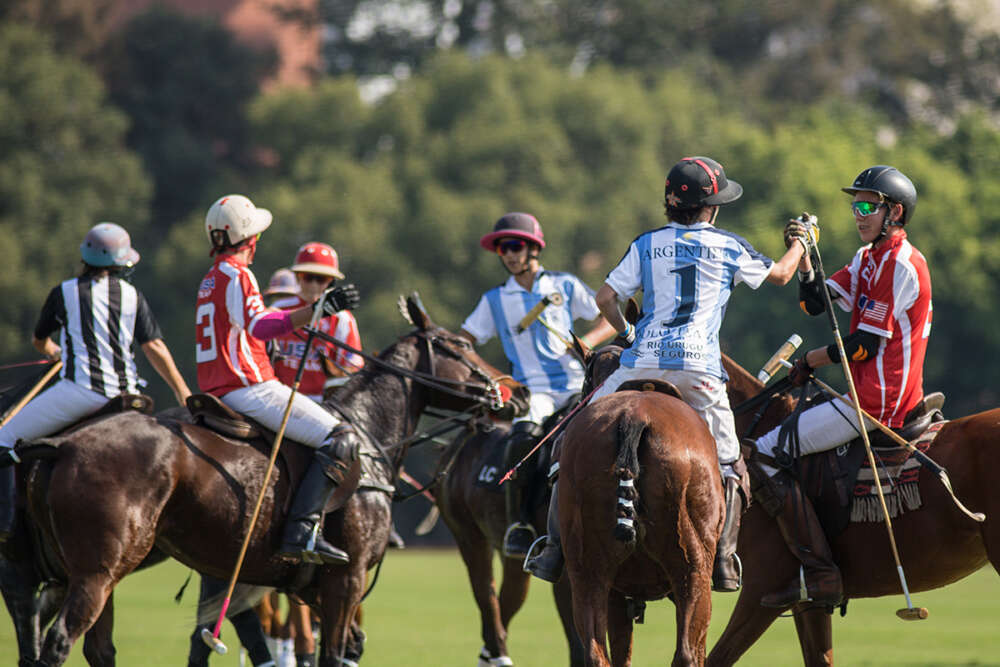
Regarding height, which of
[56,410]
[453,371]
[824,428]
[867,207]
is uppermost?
[867,207]

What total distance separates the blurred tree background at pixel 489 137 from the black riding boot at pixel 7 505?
2500 cm

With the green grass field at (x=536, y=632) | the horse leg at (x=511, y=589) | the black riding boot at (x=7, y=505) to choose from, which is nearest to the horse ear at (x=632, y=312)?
the horse leg at (x=511, y=589)

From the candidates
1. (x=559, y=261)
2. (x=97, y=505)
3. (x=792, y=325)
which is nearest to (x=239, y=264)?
(x=97, y=505)

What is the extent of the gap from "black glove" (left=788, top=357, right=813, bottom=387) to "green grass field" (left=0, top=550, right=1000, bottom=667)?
13.6 ft

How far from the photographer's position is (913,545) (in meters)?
7.52

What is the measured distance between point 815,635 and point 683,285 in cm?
252

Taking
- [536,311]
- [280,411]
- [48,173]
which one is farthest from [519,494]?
[48,173]

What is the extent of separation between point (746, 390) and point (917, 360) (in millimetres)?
1063

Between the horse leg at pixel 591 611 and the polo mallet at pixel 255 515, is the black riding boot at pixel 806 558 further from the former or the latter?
the polo mallet at pixel 255 515

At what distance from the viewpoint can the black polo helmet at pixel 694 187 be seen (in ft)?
22.7

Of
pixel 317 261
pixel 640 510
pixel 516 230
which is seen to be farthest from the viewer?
pixel 317 261

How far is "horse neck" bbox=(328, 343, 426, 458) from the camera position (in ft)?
29.2

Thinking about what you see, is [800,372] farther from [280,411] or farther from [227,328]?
[227,328]

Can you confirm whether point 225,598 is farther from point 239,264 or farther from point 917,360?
point 917,360
